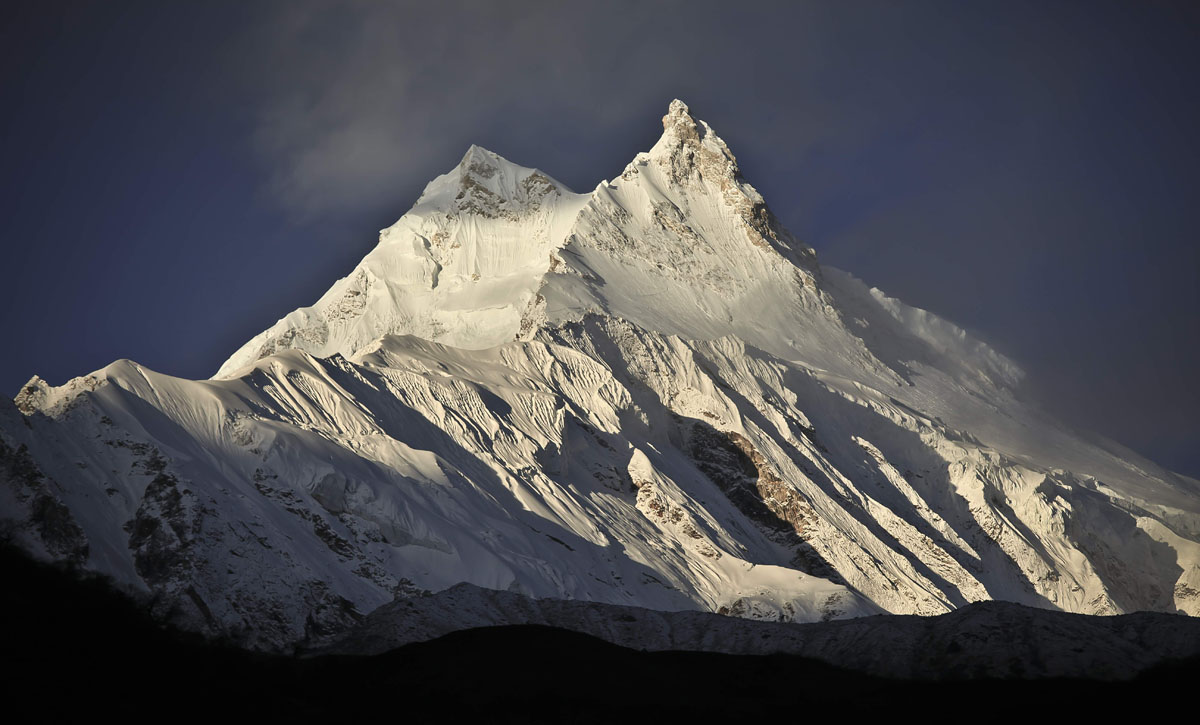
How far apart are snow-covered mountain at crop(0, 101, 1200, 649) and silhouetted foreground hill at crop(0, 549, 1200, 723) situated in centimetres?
1712

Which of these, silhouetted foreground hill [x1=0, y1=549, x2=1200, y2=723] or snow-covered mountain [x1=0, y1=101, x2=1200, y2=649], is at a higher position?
snow-covered mountain [x1=0, y1=101, x2=1200, y2=649]

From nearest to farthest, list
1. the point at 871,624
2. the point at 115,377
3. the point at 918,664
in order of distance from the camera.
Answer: the point at 918,664 → the point at 871,624 → the point at 115,377

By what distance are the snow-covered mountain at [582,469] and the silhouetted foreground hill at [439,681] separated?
1712 cm

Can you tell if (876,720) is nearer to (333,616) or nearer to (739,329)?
(333,616)

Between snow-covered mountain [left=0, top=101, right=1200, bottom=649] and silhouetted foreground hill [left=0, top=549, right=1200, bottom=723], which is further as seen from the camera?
snow-covered mountain [left=0, top=101, right=1200, bottom=649]

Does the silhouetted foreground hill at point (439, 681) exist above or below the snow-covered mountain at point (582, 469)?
below

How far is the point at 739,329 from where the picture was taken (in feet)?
597

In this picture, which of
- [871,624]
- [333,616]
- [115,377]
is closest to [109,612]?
[333,616]

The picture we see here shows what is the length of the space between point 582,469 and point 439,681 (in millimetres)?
76685

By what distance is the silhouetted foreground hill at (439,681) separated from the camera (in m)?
43.4

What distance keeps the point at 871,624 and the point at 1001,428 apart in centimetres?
13079

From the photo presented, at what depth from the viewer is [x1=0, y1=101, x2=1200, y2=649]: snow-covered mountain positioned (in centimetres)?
8419

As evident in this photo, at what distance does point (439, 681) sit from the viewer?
52.6 metres

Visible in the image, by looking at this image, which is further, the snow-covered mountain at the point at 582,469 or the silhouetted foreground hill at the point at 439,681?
the snow-covered mountain at the point at 582,469
